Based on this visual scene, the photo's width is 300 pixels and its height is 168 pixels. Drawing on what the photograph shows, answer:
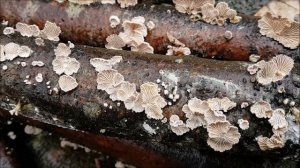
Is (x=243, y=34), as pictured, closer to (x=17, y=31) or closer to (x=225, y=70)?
(x=225, y=70)

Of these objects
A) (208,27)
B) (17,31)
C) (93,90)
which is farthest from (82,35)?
(208,27)

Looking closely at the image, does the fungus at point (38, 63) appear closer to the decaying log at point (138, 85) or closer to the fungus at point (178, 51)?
the decaying log at point (138, 85)

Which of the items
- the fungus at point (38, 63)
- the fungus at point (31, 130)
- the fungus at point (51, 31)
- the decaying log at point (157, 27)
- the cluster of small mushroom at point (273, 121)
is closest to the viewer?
the cluster of small mushroom at point (273, 121)

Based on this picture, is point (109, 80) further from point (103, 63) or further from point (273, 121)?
point (273, 121)

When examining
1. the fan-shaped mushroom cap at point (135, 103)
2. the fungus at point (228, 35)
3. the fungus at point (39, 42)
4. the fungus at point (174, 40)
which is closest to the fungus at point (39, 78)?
the fungus at point (39, 42)

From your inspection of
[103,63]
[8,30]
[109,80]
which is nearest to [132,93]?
[109,80]

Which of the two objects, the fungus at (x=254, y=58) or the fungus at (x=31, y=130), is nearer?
the fungus at (x=254, y=58)
